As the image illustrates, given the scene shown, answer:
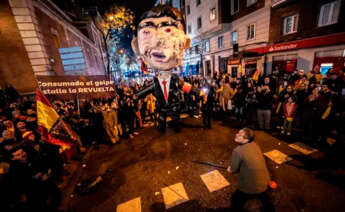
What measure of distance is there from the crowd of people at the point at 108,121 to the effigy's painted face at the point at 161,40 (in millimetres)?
1242

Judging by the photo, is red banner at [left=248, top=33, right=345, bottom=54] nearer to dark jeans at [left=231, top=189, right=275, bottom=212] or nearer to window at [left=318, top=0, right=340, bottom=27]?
window at [left=318, top=0, right=340, bottom=27]

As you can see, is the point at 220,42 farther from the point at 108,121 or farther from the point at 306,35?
the point at 108,121

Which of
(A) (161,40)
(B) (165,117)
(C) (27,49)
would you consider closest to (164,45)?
(A) (161,40)

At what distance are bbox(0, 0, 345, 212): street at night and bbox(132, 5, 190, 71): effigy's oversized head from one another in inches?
0.9

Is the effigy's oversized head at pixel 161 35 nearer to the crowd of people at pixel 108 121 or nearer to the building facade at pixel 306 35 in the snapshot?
the crowd of people at pixel 108 121

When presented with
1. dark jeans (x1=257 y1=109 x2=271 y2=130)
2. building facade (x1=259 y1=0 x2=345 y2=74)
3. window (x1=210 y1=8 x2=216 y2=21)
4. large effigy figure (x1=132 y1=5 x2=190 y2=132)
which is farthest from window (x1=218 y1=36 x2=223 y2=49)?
large effigy figure (x1=132 y1=5 x2=190 y2=132)

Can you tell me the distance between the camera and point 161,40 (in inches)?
117

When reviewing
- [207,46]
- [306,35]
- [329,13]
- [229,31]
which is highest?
[229,31]

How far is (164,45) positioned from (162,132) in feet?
7.85

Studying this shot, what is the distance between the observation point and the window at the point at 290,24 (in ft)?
36.0

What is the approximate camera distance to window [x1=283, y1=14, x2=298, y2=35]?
432 inches

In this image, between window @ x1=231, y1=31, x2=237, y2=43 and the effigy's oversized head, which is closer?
the effigy's oversized head

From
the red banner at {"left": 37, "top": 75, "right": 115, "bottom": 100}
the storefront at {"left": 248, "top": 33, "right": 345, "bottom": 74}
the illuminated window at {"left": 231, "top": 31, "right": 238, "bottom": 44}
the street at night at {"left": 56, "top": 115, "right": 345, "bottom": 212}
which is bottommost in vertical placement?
the street at night at {"left": 56, "top": 115, "right": 345, "bottom": 212}

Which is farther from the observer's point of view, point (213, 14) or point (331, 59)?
point (213, 14)
